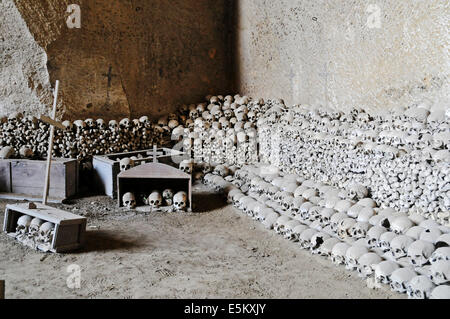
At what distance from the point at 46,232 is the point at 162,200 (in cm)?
174

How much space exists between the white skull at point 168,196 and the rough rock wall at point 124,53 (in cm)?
222

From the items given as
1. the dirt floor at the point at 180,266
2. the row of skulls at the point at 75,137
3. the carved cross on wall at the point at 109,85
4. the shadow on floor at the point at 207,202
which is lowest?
the dirt floor at the point at 180,266

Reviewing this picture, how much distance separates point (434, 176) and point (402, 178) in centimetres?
36

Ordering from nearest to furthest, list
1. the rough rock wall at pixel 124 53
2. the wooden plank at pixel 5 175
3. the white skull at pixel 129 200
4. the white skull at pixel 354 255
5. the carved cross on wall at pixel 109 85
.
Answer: the white skull at pixel 354 255
the white skull at pixel 129 200
the wooden plank at pixel 5 175
the rough rock wall at pixel 124 53
the carved cross on wall at pixel 109 85

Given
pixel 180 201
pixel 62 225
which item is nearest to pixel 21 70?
pixel 180 201

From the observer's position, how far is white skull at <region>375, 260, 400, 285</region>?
3193 millimetres

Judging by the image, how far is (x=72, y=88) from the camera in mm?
6648

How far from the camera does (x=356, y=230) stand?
3.83 m

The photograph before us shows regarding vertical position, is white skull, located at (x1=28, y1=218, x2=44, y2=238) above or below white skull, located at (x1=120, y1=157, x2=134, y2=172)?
below

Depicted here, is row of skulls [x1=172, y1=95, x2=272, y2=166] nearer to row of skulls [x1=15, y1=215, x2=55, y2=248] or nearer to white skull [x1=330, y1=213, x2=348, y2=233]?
white skull [x1=330, y1=213, x2=348, y2=233]

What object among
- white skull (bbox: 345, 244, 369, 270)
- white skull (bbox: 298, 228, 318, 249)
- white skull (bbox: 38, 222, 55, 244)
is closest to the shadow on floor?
white skull (bbox: 298, 228, 318, 249)

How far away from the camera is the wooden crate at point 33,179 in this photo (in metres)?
5.69

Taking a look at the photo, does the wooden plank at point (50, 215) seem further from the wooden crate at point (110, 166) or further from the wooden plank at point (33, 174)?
the wooden crate at point (110, 166)

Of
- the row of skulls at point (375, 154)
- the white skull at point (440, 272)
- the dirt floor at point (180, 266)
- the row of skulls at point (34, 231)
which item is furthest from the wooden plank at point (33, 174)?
the white skull at point (440, 272)
